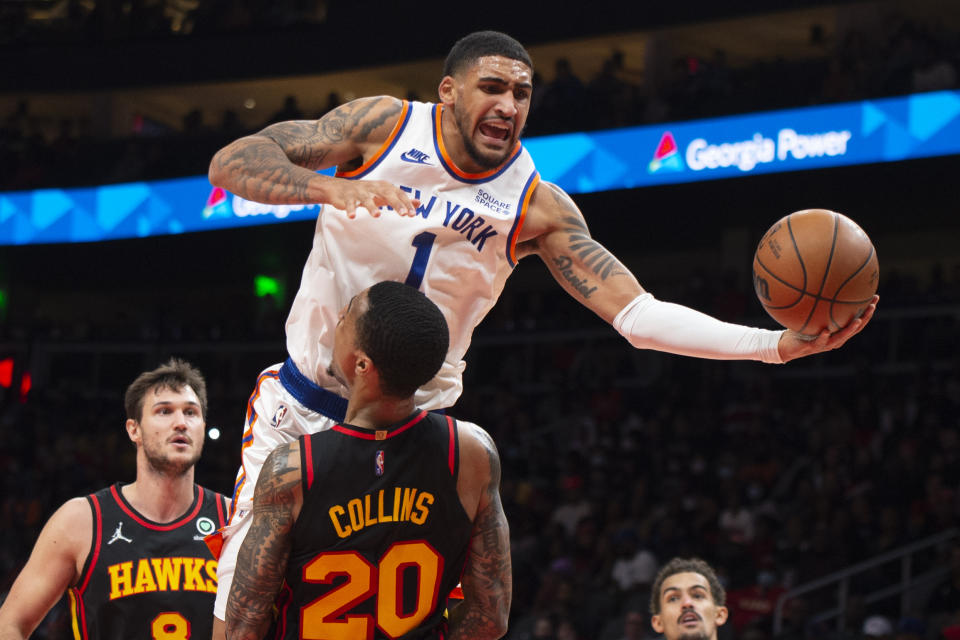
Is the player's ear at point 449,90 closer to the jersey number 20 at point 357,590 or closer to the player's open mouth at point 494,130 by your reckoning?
the player's open mouth at point 494,130

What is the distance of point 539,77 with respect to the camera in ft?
59.6

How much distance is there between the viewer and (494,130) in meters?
3.38

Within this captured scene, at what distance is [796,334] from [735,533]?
7.57 m

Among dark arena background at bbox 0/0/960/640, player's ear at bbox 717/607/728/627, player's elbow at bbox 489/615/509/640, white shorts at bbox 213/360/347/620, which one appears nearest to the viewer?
player's elbow at bbox 489/615/509/640

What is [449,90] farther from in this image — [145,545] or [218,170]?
[145,545]

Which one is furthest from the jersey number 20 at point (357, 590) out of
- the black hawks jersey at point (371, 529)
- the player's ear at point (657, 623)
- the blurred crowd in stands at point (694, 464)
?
the blurred crowd in stands at point (694, 464)

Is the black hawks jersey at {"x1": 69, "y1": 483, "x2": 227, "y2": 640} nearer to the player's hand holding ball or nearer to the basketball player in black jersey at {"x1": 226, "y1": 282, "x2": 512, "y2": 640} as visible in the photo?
the basketball player in black jersey at {"x1": 226, "y1": 282, "x2": 512, "y2": 640}

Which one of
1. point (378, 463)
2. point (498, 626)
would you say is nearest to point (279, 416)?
point (378, 463)

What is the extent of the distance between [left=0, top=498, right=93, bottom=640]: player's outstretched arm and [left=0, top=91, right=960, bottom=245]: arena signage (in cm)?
585

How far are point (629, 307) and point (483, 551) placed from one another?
35.1 inches

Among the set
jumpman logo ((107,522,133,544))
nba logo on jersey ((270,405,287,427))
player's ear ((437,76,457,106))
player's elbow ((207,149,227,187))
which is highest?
player's ear ((437,76,457,106))

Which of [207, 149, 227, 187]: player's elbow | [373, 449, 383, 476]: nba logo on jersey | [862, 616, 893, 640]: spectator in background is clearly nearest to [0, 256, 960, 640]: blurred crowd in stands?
[862, 616, 893, 640]: spectator in background

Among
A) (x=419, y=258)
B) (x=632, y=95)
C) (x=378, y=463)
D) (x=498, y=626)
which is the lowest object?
(x=498, y=626)

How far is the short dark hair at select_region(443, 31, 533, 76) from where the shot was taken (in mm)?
3375
